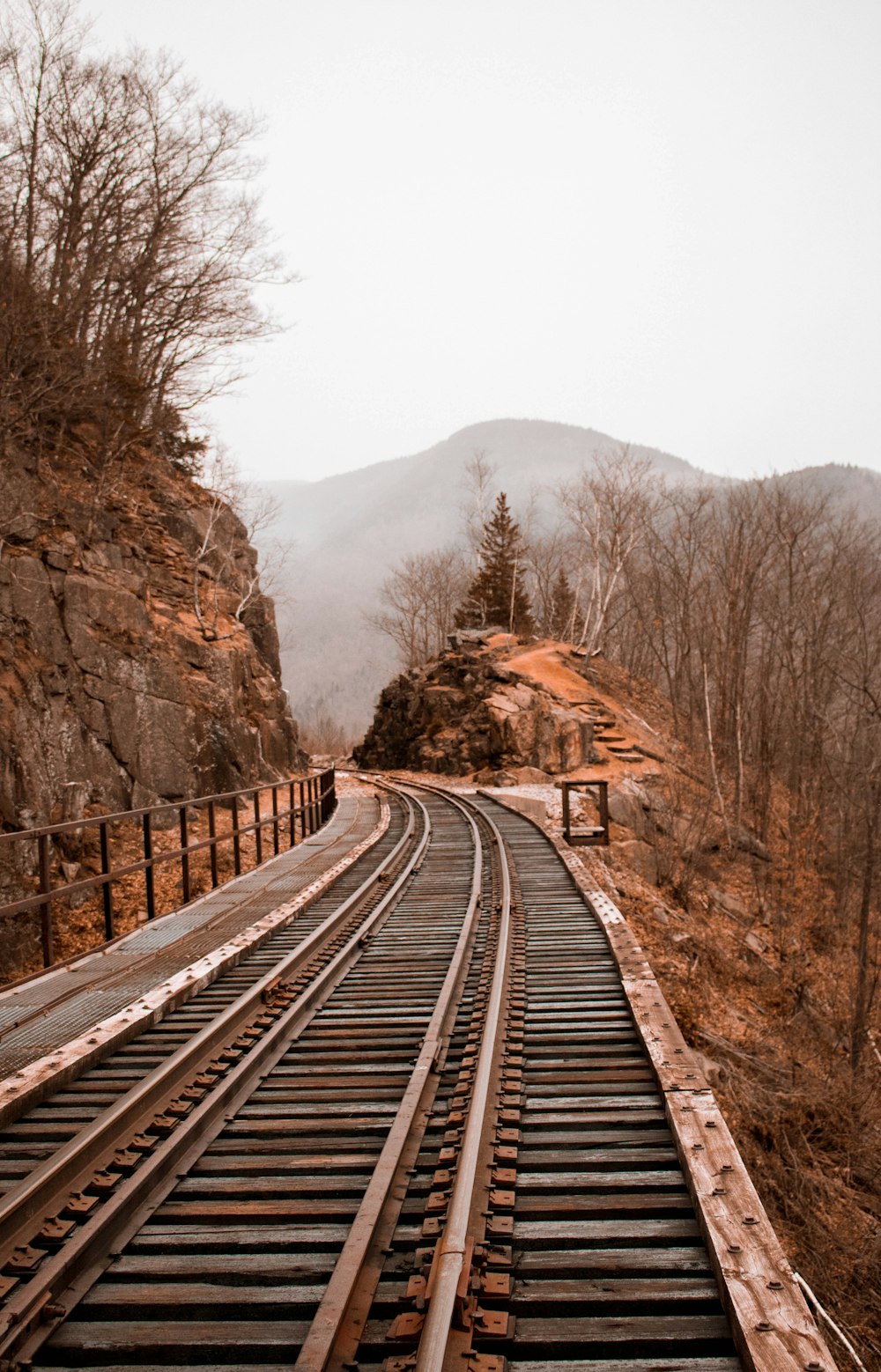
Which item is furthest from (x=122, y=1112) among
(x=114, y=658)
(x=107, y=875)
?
(x=114, y=658)

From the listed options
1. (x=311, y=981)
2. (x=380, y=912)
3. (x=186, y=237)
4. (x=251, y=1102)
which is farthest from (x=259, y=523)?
(x=251, y=1102)

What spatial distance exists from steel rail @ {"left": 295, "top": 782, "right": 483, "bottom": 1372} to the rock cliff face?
30.3ft

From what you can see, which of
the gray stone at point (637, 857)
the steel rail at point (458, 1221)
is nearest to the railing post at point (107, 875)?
the steel rail at point (458, 1221)

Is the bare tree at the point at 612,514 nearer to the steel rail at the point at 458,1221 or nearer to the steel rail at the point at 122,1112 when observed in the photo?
the steel rail at the point at 122,1112

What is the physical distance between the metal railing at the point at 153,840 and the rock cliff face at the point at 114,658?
2.10 ft

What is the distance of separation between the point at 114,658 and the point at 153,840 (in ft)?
11.3

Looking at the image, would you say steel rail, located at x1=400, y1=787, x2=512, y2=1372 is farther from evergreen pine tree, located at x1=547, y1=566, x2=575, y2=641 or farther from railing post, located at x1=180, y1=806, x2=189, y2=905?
evergreen pine tree, located at x1=547, y1=566, x2=575, y2=641

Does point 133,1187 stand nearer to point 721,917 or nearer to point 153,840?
point 153,840

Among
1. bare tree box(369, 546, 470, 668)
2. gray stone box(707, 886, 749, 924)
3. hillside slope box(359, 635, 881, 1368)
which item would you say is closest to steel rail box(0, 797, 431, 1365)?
hillside slope box(359, 635, 881, 1368)

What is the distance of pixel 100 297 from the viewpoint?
2491 cm

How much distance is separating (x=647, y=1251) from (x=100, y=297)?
86.0ft

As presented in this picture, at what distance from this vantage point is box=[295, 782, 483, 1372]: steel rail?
305 cm

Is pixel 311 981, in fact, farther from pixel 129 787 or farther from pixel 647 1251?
pixel 129 787

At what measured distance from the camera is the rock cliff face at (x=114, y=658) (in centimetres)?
1557
